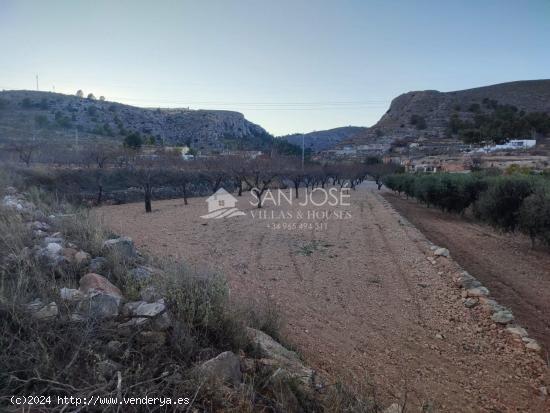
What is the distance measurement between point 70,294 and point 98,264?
41.9 inches

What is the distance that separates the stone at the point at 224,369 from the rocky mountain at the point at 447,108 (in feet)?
200

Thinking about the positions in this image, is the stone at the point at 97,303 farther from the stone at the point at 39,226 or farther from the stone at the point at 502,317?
the stone at the point at 502,317

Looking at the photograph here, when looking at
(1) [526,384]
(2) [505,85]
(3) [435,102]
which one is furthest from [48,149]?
(2) [505,85]

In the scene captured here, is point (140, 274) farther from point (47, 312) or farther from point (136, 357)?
point (136, 357)

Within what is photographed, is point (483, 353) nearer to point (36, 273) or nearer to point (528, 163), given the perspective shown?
point (36, 273)

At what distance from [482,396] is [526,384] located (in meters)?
0.76

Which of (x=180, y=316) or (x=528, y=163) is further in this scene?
(x=528, y=163)

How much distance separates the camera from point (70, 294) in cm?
291

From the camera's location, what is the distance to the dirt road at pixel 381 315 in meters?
3.78

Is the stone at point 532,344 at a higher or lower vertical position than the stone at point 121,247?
lower

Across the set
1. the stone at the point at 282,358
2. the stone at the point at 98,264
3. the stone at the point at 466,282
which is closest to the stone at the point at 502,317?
the stone at the point at 466,282

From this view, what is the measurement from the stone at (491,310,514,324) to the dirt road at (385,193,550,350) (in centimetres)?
32

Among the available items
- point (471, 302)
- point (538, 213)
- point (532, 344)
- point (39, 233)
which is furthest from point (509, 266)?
point (39, 233)

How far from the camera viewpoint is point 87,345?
222cm
